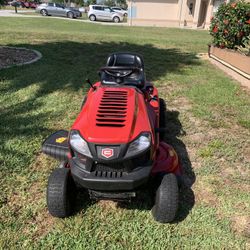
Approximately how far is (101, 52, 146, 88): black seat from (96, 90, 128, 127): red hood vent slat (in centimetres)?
42

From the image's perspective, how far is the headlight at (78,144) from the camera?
2600 millimetres

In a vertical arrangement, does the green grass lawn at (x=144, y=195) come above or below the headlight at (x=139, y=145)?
below

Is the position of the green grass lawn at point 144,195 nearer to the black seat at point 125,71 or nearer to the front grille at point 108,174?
the front grille at point 108,174

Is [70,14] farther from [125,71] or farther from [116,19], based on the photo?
[125,71]

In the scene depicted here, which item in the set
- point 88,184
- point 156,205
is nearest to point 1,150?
point 88,184

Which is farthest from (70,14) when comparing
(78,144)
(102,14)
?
(78,144)

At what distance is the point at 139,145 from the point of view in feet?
8.63

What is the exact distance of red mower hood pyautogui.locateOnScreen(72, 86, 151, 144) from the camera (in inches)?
103

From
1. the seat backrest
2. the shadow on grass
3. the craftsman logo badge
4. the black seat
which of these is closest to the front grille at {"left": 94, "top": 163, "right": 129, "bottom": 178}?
the craftsman logo badge

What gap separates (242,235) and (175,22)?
30776mm

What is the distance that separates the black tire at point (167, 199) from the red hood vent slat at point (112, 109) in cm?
67

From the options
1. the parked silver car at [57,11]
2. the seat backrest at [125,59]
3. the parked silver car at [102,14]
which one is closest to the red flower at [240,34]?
the seat backrest at [125,59]

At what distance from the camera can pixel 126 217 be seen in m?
A: 2.99

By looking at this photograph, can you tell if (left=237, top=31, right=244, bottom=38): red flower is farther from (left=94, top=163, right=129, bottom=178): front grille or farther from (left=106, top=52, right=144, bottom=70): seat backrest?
(left=94, top=163, right=129, bottom=178): front grille
